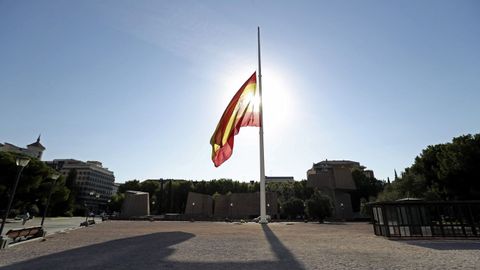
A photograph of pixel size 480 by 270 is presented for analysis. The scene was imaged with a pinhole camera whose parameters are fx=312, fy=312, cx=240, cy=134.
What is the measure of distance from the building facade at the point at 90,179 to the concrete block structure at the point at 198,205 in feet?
279

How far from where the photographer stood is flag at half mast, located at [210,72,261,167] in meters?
23.3

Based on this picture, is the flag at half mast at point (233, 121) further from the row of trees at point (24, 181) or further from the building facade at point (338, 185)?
the building facade at point (338, 185)

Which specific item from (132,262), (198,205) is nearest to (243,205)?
(198,205)

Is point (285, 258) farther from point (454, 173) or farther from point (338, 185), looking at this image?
point (338, 185)

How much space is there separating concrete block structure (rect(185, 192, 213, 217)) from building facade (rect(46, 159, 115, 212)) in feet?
279

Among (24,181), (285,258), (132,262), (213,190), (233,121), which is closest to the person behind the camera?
(132,262)

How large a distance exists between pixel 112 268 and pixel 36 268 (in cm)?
211

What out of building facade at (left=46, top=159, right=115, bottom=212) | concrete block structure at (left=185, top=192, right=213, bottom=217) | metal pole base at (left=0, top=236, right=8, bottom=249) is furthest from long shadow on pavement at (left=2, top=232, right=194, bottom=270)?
building facade at (left=46, top=159, right=115, bottom=212)

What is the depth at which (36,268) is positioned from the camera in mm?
8156

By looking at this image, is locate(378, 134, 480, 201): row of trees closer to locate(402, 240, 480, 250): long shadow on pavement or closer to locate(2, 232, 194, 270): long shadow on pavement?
locate(402, 240, 480, 250): long shadow on pavement

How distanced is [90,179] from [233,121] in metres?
147

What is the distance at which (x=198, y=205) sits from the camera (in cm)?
7294

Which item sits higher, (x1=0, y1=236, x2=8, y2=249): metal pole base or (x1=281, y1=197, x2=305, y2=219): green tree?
(x1=281, y1=197, x2=305, y2=219): green tree

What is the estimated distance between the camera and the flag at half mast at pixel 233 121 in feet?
76.4
